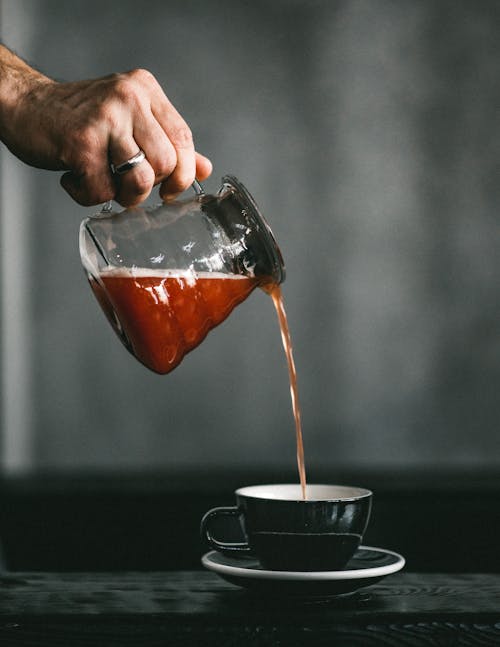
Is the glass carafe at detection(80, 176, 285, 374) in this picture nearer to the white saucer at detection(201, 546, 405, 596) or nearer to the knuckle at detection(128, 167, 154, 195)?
the knuckle at detection(128, 167, 154, 195)

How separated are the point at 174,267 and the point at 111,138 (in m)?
0.16

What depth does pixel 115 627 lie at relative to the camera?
2.56 feet

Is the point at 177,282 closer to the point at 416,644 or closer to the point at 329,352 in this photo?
the point at 416,644

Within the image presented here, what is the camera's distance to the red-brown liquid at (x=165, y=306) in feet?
3.20

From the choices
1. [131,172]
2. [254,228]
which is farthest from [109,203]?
[254,228]


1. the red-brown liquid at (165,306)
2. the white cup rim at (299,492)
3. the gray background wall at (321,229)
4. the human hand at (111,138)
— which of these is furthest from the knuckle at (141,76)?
the gray background wall at (321,229)

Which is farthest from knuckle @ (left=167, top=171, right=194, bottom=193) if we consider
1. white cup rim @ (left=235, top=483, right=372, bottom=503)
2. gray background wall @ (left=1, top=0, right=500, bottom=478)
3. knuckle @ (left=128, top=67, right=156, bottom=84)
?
gray background wall @ (left=1, top=0, right=500, bottom=478)

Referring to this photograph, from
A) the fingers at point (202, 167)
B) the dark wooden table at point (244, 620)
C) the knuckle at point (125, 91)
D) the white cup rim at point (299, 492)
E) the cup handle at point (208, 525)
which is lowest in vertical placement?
the dark wooden table at point (244, 620)

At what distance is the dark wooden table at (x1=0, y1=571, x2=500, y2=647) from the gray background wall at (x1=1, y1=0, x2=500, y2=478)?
200 cm

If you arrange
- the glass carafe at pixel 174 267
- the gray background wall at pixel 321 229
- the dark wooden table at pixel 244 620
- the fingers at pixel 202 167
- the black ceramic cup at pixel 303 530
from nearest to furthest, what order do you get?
the dark wooden table at pixel 244 620, the black ceramic cup at pixel 303 530, the glass carafe at pixel 174 267, the fingers at pixel 202 167, the gray background wall at pixel 321 229

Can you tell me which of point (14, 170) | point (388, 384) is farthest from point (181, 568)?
point (14, 170)

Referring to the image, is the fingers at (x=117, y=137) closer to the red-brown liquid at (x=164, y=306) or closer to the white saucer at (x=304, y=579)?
the red-brown liquid at (x=164, y=306)

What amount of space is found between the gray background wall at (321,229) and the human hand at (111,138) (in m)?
1.82

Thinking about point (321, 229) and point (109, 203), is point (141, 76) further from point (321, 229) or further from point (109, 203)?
point (321, 229)
